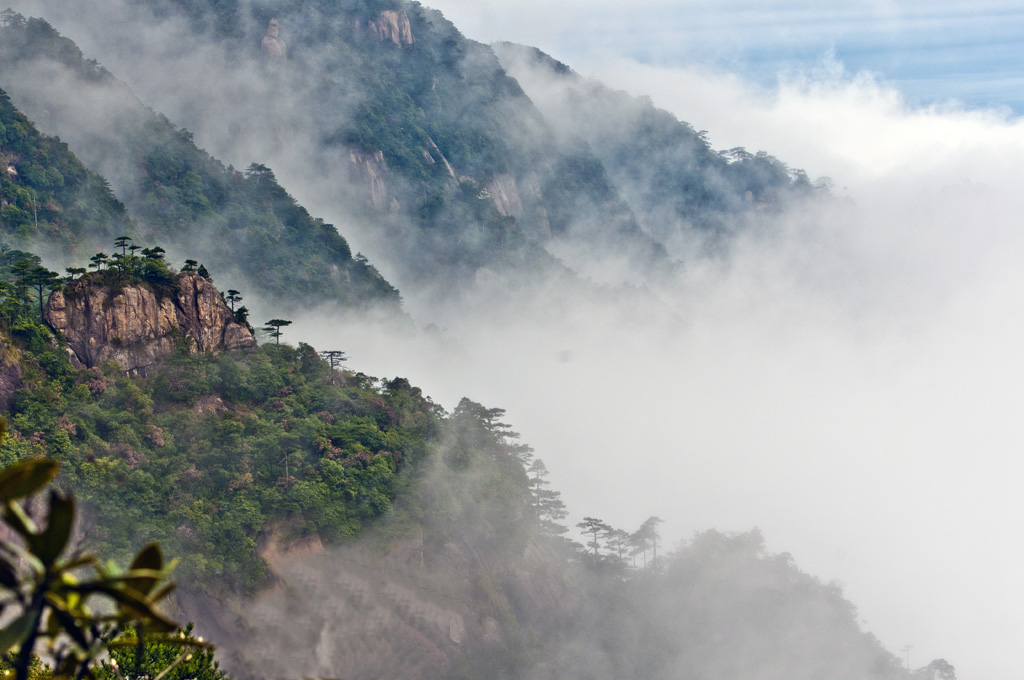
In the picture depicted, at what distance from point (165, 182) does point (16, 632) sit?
104271 millimetres

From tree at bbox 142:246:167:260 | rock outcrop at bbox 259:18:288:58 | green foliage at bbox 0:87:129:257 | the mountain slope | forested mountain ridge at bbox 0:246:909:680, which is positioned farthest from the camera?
the mountain slope

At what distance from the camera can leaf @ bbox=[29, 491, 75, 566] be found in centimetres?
315

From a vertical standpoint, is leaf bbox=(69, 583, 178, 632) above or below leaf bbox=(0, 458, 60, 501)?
below

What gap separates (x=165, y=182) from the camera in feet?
327

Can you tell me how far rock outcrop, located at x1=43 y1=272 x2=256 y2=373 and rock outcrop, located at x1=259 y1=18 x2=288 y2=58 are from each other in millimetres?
99200

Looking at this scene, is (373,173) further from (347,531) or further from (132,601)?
(132,601)

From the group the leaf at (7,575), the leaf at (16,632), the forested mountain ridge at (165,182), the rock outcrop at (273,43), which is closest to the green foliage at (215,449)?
the forested mountain ridge at (165,182)

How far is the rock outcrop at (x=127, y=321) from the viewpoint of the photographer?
169 ft

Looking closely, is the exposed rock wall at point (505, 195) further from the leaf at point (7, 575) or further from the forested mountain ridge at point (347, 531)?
the leaf at point (7, 575)

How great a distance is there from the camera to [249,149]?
14162cm

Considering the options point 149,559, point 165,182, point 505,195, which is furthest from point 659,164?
point 149,559

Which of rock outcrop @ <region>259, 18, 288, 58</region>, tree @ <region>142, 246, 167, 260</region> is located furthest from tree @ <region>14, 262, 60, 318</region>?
→ rock outcrop @ <region>259, 18, 288, 58</region>

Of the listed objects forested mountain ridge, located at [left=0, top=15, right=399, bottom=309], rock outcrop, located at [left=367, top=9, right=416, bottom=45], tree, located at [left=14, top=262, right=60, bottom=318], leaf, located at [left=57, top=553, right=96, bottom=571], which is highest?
rock outcrop, located at [left=367, top=9, right=416, bottom=45]

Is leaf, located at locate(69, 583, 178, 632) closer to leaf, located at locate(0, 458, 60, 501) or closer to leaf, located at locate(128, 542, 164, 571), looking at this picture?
leaf, located at locate(128, 542, 164, 571)
